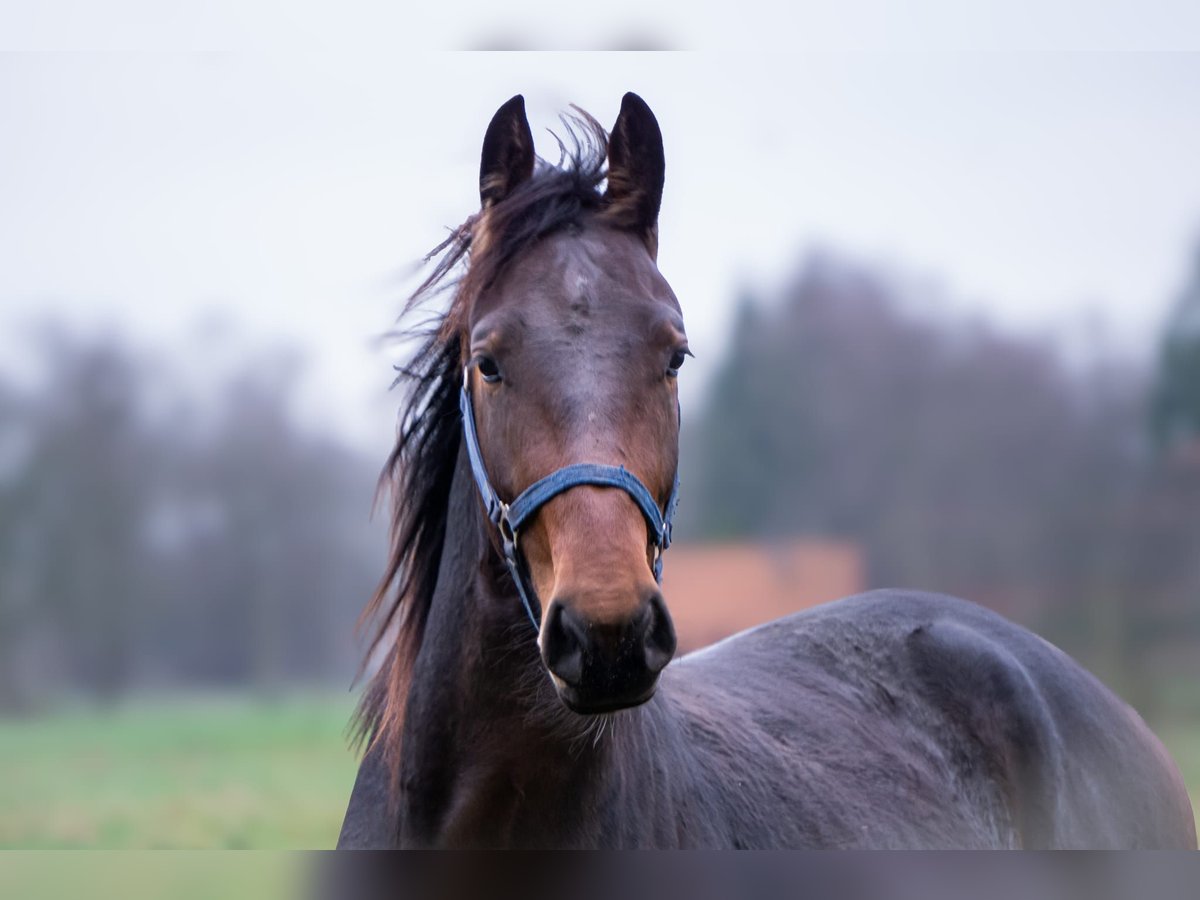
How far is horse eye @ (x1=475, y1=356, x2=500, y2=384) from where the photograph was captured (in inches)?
63.0

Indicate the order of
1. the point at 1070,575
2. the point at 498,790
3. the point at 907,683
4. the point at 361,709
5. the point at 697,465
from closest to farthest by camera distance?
the point at 498,790
the point at 361,709
the point at 907,683
the point at 1070,575
the point at 697,465

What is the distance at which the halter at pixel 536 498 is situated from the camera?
1424mm

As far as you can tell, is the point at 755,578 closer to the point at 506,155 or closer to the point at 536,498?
the point at 506,155

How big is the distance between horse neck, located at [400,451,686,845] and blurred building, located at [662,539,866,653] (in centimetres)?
487

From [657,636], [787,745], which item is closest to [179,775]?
[787,745]

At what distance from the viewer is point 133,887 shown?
5.81 ft

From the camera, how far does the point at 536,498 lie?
4.80ft

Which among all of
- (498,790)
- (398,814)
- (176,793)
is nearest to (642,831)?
(498,790)

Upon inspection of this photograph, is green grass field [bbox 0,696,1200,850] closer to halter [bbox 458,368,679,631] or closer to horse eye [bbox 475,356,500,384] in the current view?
halter [bbox 458,368,679,631]

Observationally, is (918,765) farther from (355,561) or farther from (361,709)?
(355,561)

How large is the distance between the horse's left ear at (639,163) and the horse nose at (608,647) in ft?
2.38

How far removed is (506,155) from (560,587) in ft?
2.64

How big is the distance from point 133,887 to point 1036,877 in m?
1.60

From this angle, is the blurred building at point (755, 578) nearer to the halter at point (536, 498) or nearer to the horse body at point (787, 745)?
the horse body at point (787, 745)
